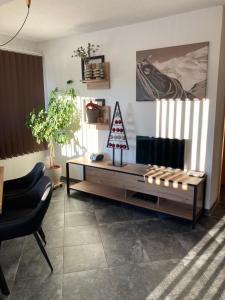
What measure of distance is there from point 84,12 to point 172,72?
129 cm

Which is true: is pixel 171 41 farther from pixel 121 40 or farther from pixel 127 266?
pixel 127 266

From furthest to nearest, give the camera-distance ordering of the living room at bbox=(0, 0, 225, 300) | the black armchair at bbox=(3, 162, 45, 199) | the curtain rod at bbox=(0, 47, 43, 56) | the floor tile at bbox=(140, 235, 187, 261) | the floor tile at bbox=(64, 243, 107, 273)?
the curtain rod at bbox=(0, 47, 43, 56) < the black armchair at bbox=(3, 162, 45, 199) < the floor tile at bbox=(140, 235, 187, 261) < the floor tile at bbox=(64, 243, 107, 273) < the living room at bbox=(0, 0, 225, 300)

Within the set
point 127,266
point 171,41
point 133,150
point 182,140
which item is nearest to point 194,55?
point 171,41

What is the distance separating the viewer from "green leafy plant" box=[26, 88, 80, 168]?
400 centimetres

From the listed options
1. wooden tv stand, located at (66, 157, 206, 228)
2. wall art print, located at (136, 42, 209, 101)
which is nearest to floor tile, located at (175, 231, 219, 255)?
wooden tv stand, located at (66, 157, 206, 228)

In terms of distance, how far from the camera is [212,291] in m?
2.00

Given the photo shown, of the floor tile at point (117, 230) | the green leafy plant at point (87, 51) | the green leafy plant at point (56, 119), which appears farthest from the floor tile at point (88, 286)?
the green leafy plant at point (87, 51)

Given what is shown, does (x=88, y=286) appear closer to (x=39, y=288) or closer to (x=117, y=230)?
(x=39, y=288)

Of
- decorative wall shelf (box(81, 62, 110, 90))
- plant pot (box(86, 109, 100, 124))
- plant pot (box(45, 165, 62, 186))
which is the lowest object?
plant pot (box(45, 165, 62, 186))

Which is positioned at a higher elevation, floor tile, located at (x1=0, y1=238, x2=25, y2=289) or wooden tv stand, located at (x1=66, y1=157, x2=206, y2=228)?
wooden tv stand, located at (x1=66, y1=157, x2=206, y2=228)

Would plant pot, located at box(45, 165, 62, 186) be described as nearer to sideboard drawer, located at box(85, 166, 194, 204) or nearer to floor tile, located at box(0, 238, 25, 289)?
sideboard drawer, located at box(85, 166, 194, 204)

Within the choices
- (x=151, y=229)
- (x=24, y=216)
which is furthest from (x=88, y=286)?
(x=151, y=229)

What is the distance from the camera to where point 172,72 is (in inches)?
127

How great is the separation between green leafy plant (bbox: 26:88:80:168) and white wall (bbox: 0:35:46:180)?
1.59ft
